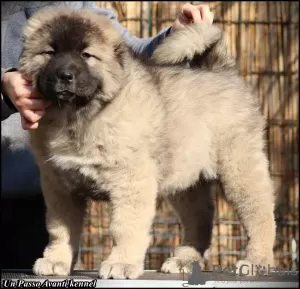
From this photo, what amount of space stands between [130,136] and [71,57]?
0.44m

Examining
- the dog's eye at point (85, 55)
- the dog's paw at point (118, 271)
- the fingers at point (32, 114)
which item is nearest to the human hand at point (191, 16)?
the dog's eye at point (85, 55)

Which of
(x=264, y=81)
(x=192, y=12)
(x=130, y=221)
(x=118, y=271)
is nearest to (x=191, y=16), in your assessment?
(x=192, y=12)

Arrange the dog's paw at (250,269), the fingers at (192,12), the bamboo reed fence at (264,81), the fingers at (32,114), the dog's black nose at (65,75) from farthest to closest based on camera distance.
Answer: the bamboo reed fence at (264,81) → the fingers at (192,12) → the dog's paw at (250,269) → the fingers at (32,114) → the dog's black nose at (65,75)

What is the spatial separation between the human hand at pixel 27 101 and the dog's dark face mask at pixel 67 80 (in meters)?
0.05

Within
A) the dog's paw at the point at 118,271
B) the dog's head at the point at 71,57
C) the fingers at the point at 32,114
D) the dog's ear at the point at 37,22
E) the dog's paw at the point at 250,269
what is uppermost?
the dog's ear at the point at 37,22

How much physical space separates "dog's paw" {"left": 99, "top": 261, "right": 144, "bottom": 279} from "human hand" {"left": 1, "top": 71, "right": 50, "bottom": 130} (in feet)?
2.34

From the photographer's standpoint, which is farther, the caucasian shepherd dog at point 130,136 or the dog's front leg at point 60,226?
the dog's front leg at point 60,226

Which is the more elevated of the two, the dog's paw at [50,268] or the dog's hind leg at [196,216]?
the dog's hind leg at [196,216]

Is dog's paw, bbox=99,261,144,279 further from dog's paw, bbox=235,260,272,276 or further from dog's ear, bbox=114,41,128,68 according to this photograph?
dog's ear, bbox=114,41,128,68

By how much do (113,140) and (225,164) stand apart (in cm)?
79

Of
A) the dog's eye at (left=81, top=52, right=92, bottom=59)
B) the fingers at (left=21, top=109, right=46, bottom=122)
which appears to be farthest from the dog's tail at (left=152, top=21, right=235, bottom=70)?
the fingers at (left=21, top=109, right=46, bottom=122)

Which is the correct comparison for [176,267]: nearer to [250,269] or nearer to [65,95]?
[250,269]

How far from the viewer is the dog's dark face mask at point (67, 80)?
9.36ft

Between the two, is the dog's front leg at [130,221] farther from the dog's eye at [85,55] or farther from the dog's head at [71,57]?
the dog's eye at [85,55]
